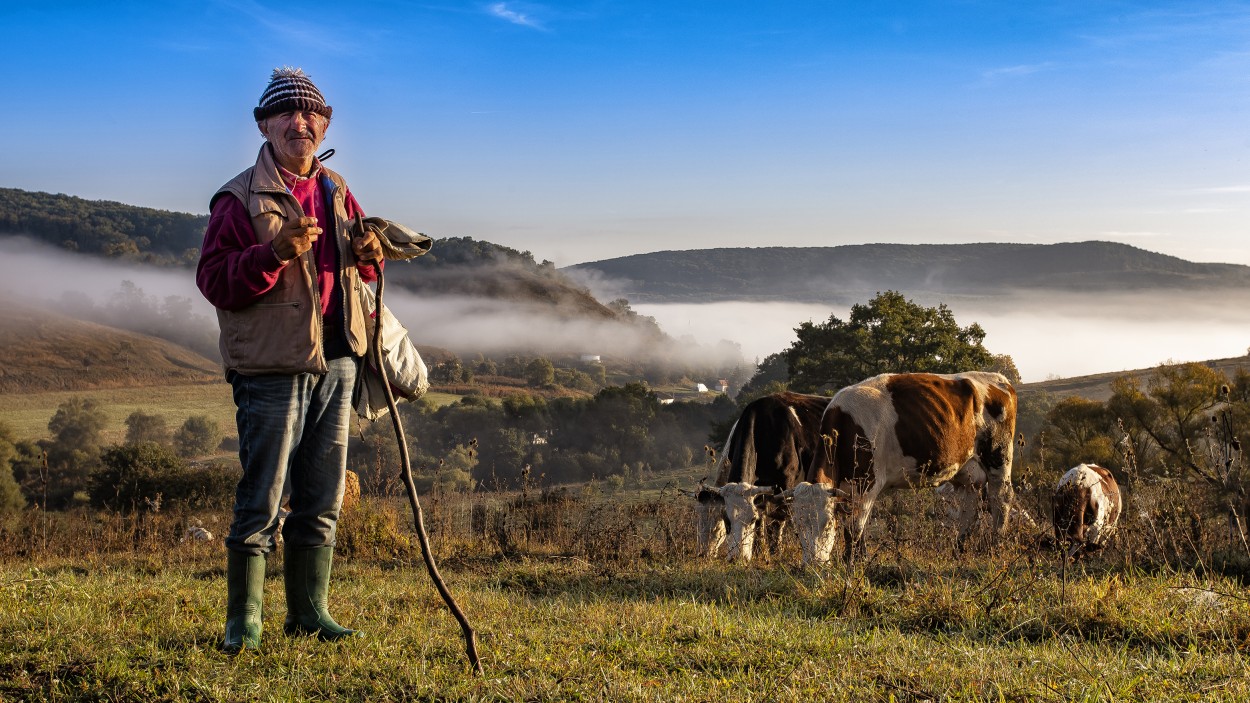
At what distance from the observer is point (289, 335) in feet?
13.8

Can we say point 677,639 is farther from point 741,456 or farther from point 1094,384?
point 1094,384

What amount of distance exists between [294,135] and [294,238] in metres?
0.63

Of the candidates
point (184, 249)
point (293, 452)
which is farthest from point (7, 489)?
point (184, 249)

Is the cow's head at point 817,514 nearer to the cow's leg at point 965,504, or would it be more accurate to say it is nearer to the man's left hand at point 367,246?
the cow's leg at point 965,504

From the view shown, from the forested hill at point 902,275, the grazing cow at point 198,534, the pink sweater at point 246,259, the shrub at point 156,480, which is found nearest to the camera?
the pink sweater at point 246,259

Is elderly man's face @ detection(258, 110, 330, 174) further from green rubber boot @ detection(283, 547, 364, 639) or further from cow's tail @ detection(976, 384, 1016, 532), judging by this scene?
cow's tail @ detection(976, 384, 1016, 532)

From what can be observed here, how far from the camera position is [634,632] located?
15.6 ft

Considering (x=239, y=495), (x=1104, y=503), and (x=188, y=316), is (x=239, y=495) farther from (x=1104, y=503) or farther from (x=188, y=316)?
(x=188, y=316)

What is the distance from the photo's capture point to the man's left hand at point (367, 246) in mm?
4328

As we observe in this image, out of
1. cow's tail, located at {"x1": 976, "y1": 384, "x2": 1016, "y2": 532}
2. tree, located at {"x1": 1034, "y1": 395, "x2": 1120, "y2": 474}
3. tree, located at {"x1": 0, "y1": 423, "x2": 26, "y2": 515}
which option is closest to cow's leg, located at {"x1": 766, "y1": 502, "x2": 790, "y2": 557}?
cow's tail, located at {"x1": 976, "y1": 384, "x2": 1016, "y2": 532}

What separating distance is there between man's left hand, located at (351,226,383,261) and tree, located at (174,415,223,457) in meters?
51.6

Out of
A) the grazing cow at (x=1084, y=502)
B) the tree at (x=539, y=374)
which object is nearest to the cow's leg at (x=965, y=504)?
the grazing cow at (x=1084, y=502)

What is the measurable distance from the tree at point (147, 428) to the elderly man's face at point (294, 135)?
54.6 metres

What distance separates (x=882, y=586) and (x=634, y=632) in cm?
265
